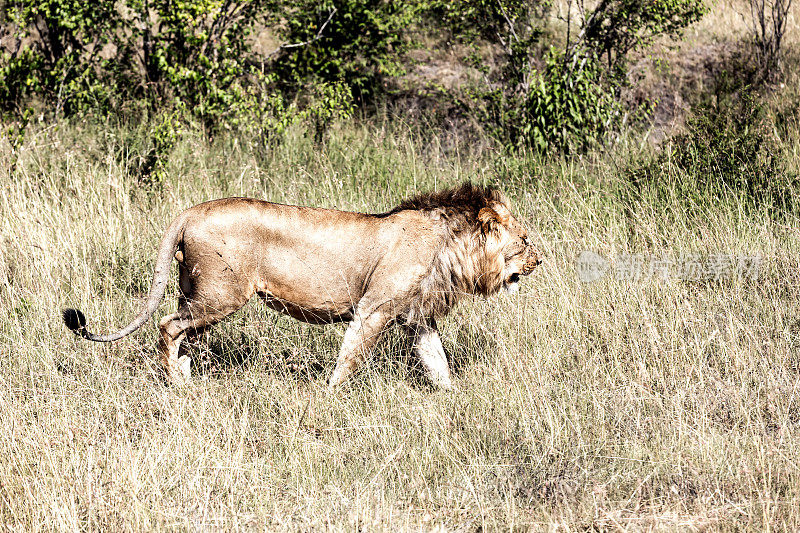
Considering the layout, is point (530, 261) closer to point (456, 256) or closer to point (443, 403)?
point (456, 256)

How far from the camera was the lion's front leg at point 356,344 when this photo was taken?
4793 millimetres

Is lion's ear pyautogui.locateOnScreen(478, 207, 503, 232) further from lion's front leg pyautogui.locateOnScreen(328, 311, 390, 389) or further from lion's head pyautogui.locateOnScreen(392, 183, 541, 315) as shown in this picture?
lion's front leg pyautogui.locateOnScreen(328, 311, 390, 389)

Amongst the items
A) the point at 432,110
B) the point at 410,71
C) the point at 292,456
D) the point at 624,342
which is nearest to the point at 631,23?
the point at 432,110

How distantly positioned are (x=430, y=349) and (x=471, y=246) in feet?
2.23

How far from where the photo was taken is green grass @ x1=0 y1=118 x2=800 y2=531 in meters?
3.62

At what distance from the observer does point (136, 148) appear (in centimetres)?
827

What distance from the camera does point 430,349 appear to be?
5195mm

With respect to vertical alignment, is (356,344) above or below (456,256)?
below

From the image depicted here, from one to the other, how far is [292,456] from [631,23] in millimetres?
6993

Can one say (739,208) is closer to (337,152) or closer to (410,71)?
(337,152)

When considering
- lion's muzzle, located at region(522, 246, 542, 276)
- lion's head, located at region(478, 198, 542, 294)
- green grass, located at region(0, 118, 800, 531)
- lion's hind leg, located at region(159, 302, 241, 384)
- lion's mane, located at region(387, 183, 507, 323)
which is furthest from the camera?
lion's muzzle, located at region(522, 246, 542, 276)

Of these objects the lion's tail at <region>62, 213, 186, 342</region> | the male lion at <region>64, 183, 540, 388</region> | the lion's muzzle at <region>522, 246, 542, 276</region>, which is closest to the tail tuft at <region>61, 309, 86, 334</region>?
the male lion at <region>64, 183, 540, 388</region>

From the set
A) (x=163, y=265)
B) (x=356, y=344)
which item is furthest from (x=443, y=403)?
(x=163, y=265)

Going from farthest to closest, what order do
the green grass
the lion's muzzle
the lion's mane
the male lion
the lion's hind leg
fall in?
the lion's muzzle, the lion's mane, the lion's hind leg, the male lion, the green grass
